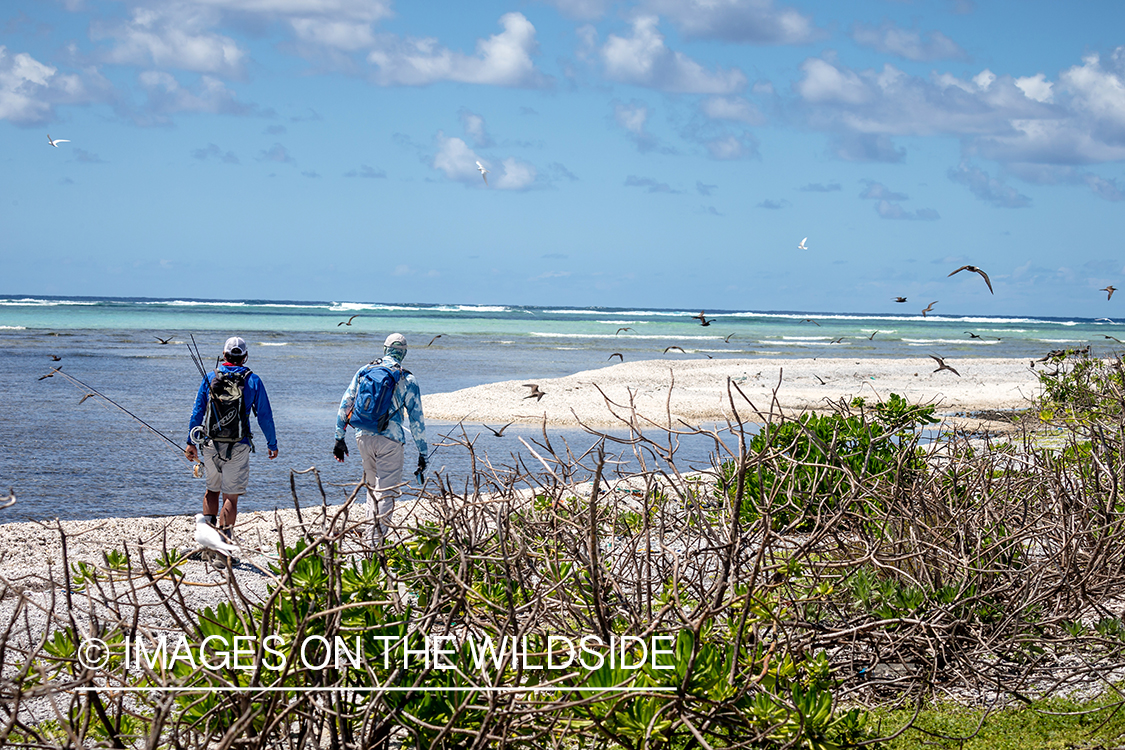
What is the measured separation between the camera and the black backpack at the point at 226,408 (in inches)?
290

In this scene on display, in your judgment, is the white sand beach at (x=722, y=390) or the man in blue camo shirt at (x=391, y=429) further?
the white sand beach at (x=722, y=390)

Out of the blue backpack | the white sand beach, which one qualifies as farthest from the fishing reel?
the white sand beach

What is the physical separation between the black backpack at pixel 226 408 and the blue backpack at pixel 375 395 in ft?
3.07

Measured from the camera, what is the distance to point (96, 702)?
2748mm

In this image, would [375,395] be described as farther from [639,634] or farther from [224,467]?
[639,634]

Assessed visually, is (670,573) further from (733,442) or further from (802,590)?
(733,442)

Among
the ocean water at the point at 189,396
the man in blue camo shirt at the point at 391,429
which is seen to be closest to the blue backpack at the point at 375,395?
the man in blue camo shirt at the point at 391,429

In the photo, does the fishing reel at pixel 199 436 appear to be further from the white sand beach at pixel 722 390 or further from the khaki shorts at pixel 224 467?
the white sand beach at pixel 722 390

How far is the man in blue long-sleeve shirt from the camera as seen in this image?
24.2 ft

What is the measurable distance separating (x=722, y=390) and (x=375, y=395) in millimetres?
16904

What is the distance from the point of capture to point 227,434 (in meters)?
7.45

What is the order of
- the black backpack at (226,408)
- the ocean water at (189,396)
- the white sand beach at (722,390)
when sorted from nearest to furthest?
the black backpack at (226,408)
the ocean water at (189,396)
the white sand beach at (722,390)

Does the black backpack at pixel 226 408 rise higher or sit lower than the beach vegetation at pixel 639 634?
higher

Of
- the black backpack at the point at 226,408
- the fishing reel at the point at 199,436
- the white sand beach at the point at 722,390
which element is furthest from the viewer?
the white sand beach at the point at 722,390
